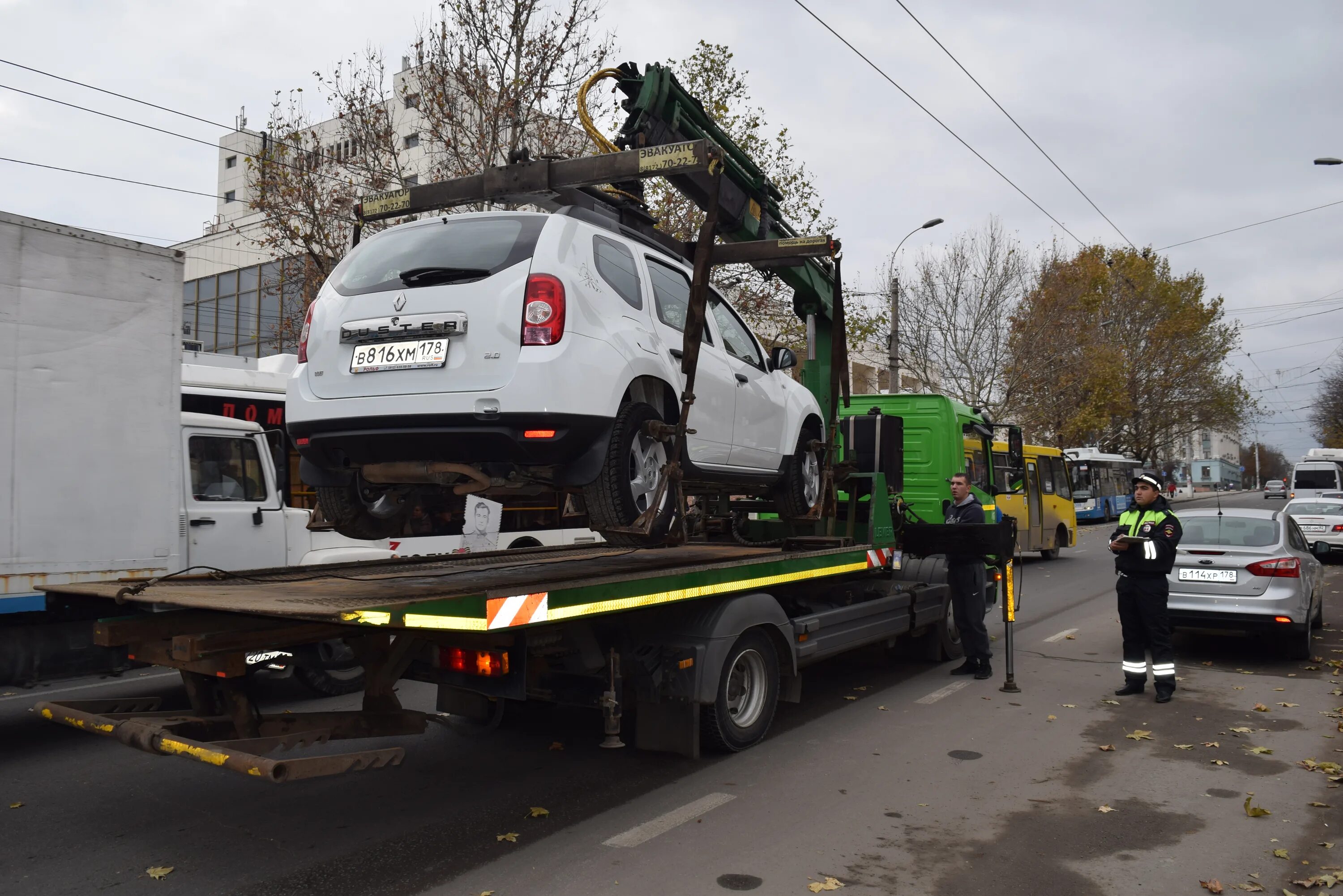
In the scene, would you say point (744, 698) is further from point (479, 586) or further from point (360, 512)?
point (360, 512)

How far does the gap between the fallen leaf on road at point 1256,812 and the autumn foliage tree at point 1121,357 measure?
96.9 ft

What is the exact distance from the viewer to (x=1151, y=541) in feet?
24.8

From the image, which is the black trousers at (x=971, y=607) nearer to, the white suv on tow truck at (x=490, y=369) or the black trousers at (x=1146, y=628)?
the black trousers at (x=1146, y=628)

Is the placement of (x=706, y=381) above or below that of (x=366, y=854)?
above

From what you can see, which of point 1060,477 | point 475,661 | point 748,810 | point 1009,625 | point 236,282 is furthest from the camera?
point 236,282

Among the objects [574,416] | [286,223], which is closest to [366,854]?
[574,416]

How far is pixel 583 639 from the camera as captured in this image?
195 inches

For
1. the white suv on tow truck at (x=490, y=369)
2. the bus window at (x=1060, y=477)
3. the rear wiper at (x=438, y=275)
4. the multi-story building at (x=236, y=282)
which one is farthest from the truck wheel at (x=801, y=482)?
the multi-story building at (x=236, y=282)

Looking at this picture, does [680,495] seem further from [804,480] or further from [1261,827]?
[1261,827]

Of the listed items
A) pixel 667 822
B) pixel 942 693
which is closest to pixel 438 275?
pixel 667 822

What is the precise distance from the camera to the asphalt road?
402 centimetres

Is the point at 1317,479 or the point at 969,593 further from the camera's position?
the point at 1317,479

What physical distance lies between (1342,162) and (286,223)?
1832 cm

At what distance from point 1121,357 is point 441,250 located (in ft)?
131
